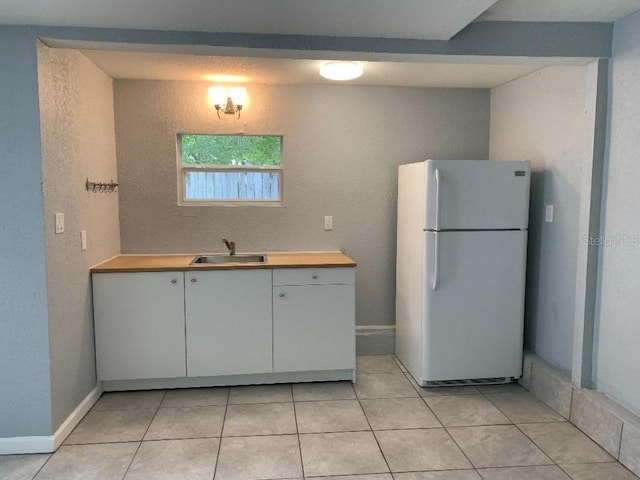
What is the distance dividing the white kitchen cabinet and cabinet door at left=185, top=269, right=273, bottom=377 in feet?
0.28

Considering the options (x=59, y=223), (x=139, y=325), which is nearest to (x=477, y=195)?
(x=139, y=325)

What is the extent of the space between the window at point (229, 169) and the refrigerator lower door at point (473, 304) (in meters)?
1.42

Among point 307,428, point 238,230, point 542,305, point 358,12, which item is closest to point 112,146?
point 238,230

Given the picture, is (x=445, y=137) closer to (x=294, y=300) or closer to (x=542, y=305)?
(x=542, y=305)

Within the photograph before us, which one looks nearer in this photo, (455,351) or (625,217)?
(625,217)

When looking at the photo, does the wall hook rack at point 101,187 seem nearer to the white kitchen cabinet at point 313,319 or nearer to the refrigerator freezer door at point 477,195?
the white kitchen cabinet at point 313,319

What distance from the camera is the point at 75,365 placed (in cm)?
271

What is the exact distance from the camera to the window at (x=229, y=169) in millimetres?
3643

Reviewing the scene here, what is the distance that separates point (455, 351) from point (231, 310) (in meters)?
1.56

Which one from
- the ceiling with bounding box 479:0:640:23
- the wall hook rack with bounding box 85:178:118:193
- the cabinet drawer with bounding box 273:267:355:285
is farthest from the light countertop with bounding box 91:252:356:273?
the ceiling with bounding box 479:0:640:23

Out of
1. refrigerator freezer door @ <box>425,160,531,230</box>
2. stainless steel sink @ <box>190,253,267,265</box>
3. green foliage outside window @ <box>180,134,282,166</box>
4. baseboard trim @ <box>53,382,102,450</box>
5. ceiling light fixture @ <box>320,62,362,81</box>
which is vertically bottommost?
baseboard trim @ <box>53,382,102,450</box>

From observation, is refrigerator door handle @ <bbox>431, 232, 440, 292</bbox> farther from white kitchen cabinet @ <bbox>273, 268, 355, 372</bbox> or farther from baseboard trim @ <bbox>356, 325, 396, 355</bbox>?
baseboard trim @ <bbox>356, 325, 396, 355</bbox>

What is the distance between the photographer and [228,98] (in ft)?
11.4

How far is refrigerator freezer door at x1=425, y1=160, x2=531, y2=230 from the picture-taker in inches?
116
